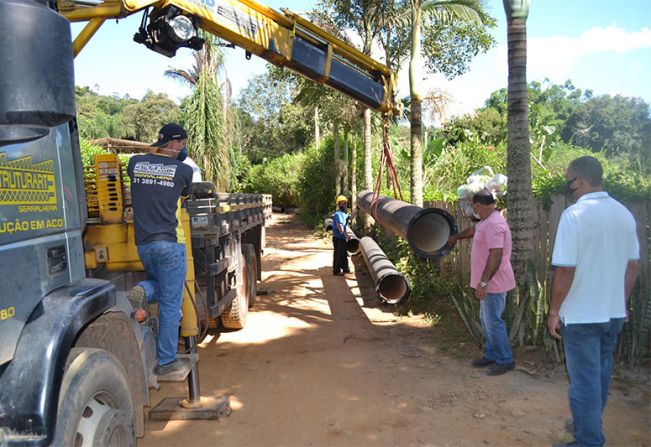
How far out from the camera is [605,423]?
170 inches

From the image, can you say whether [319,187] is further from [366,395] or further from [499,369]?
[366,395]

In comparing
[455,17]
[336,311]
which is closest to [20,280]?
[336,311]

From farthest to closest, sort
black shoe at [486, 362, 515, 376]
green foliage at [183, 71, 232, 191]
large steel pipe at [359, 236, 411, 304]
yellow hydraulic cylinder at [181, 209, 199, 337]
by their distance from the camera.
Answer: green foliage at [183, 71, 232, 191]
large steel pipe at [359, 236, 411, 304]
black shoe at [486, 362, 515, 376]
yellow hydraulic cylinder at [181, 209, 199, 337]

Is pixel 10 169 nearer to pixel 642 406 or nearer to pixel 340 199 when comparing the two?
pixel 642 406

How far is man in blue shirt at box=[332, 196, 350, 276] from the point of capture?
10.9 meters

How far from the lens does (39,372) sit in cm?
221

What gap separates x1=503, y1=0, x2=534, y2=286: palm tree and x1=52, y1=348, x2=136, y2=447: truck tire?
180 inches

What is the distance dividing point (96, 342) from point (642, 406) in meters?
4.49

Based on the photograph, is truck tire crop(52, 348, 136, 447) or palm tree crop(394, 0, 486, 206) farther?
palm tree crop(394, 0, 486, 206)

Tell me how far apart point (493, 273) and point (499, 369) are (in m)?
1.03

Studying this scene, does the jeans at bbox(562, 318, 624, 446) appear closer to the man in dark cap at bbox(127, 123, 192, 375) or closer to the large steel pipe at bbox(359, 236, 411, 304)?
the man in dark cap at bbox(127, 123, 192, 375)

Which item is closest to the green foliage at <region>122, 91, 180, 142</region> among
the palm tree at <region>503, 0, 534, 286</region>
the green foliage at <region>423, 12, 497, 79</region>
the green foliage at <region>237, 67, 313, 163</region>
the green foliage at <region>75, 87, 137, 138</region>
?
the green foliage at <region>75, 87, 137, 138</region>

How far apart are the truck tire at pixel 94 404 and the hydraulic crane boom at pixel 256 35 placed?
3.45 metres

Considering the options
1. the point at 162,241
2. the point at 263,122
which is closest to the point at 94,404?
the point at 162,241
